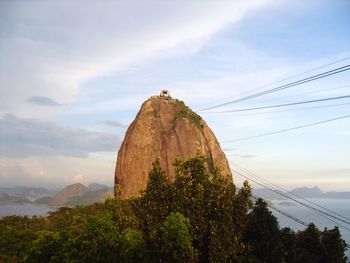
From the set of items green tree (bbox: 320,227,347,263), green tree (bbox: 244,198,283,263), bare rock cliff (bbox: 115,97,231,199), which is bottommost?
green tree (bbox: 320,227,347,263)

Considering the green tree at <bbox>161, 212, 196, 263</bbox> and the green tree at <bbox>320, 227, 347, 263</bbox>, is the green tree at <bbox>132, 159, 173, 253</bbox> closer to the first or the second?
the green tree at <bbox>161, 212, 196, 263</bbox>

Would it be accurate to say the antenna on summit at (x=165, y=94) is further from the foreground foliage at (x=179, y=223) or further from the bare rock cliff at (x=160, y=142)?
the foreground foliage at (x=179, y=223)

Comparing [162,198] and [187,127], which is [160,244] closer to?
[162,198]

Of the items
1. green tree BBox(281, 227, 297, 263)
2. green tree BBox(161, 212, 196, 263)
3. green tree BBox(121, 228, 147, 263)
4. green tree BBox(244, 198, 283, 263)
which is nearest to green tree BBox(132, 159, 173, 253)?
green tree BBox(121, 228, 147, 263)

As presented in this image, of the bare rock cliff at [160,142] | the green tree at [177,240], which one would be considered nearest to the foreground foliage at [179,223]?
the green tree at [177,240]

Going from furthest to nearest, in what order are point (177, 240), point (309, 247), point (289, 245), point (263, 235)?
point (309, 247) → point (289, 245) → point (263, 235) → point (177, 240)

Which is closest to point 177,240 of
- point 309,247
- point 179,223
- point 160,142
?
point 179,223

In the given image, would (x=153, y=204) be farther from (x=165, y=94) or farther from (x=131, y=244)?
(x=165, y=94)

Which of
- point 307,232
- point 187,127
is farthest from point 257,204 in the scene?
point 187,127
